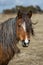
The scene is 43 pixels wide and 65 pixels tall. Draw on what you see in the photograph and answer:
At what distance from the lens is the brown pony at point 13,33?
619cm

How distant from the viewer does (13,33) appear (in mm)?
6398

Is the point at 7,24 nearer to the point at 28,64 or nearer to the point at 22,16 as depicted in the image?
the point at 22,16

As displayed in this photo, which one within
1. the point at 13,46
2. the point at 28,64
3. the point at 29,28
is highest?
the point at 29,28

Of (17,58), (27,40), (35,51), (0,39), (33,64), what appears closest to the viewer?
(27,40)

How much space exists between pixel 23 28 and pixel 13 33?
0.35m

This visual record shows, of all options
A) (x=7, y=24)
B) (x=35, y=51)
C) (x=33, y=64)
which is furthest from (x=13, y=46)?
(x=35, y=51)

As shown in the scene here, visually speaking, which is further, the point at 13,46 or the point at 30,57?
the point at 30,57

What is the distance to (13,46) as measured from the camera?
21.6 feet

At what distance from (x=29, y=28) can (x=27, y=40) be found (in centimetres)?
32

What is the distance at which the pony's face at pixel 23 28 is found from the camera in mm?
6145

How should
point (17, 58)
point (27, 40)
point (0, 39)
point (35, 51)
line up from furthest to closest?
1. point (35, 51)
2. point (17, 58)
3. point (0, 39)
4. point (27, 40)

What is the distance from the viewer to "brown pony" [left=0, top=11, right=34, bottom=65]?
6193 millimetres

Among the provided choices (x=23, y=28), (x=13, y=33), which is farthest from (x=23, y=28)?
(x=13, y=33)

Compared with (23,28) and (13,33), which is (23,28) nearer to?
(23,28)
